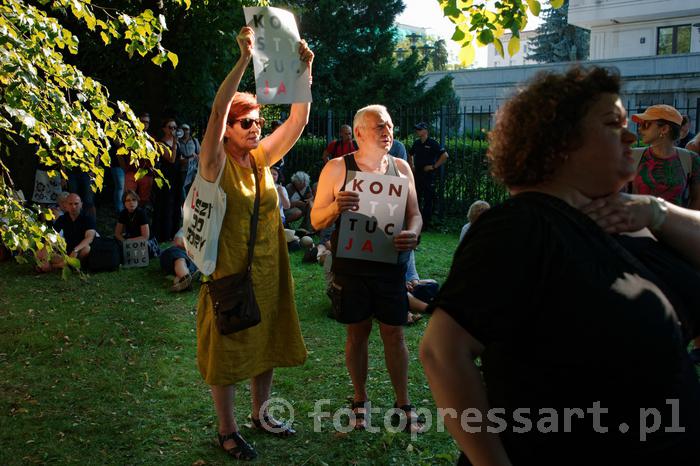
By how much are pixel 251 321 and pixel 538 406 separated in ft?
8.70

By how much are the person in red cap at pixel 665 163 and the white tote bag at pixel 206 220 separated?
3.91 meters

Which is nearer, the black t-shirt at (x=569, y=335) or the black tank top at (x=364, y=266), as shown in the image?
the black t-shirt at (x=569, y=335)

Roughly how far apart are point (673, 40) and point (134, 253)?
36.4m

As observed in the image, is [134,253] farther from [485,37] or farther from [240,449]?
[485,37]

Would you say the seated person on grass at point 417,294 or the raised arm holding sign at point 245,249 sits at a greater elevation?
the raised arm holding sign at point 245,249

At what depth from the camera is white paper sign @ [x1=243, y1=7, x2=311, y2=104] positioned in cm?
409

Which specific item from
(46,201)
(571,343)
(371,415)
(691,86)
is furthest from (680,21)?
(571,343)

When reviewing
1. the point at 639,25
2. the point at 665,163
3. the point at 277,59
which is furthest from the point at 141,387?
the point at 639,25

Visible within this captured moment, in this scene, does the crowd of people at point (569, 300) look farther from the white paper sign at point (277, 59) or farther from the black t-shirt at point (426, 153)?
the black t-shirt at point (426, 153)

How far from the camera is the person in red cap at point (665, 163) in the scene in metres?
6.13

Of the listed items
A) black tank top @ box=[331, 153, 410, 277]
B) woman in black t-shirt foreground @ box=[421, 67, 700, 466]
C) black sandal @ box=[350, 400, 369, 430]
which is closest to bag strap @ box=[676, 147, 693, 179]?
black tank top @ box=[331, 153, 410, 277]

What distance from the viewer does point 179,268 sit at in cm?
955

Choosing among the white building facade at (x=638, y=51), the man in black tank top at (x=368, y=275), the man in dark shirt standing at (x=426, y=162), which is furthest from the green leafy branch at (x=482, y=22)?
the white building facade at (x=638, y=51)

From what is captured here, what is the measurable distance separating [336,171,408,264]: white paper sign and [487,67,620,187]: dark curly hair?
103 inches
